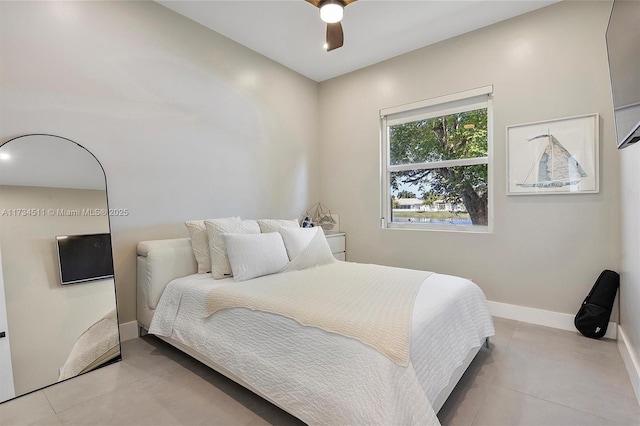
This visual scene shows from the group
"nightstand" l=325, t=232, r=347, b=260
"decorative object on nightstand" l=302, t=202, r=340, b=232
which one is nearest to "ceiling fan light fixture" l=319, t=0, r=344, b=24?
"nightstand" l=325, t=232, r=347, b=260

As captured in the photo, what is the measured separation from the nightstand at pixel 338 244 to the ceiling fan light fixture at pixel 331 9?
2328 mm

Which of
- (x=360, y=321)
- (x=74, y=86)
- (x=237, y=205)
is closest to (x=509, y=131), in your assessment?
(x=360, y=321)

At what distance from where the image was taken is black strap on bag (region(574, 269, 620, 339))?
239 centimetres

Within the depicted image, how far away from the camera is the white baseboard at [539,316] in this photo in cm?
246

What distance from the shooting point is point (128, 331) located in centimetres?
251

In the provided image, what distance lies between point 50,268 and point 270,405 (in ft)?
5.53

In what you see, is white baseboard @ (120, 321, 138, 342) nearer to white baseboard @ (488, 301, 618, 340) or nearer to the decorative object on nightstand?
the decorative object on nightstand

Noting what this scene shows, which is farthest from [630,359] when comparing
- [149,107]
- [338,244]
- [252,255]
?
[149,107]

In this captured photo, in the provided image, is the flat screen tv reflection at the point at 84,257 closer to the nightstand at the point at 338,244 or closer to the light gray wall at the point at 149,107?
the light gray wall at the point at 149,107

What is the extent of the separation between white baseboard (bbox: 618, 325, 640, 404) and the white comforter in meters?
0.73

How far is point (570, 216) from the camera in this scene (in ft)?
8.65

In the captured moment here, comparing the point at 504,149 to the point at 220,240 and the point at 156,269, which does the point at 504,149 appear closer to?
the point at 220,240

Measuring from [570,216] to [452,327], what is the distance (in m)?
1.82

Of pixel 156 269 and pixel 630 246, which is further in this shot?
pixel 156 269
